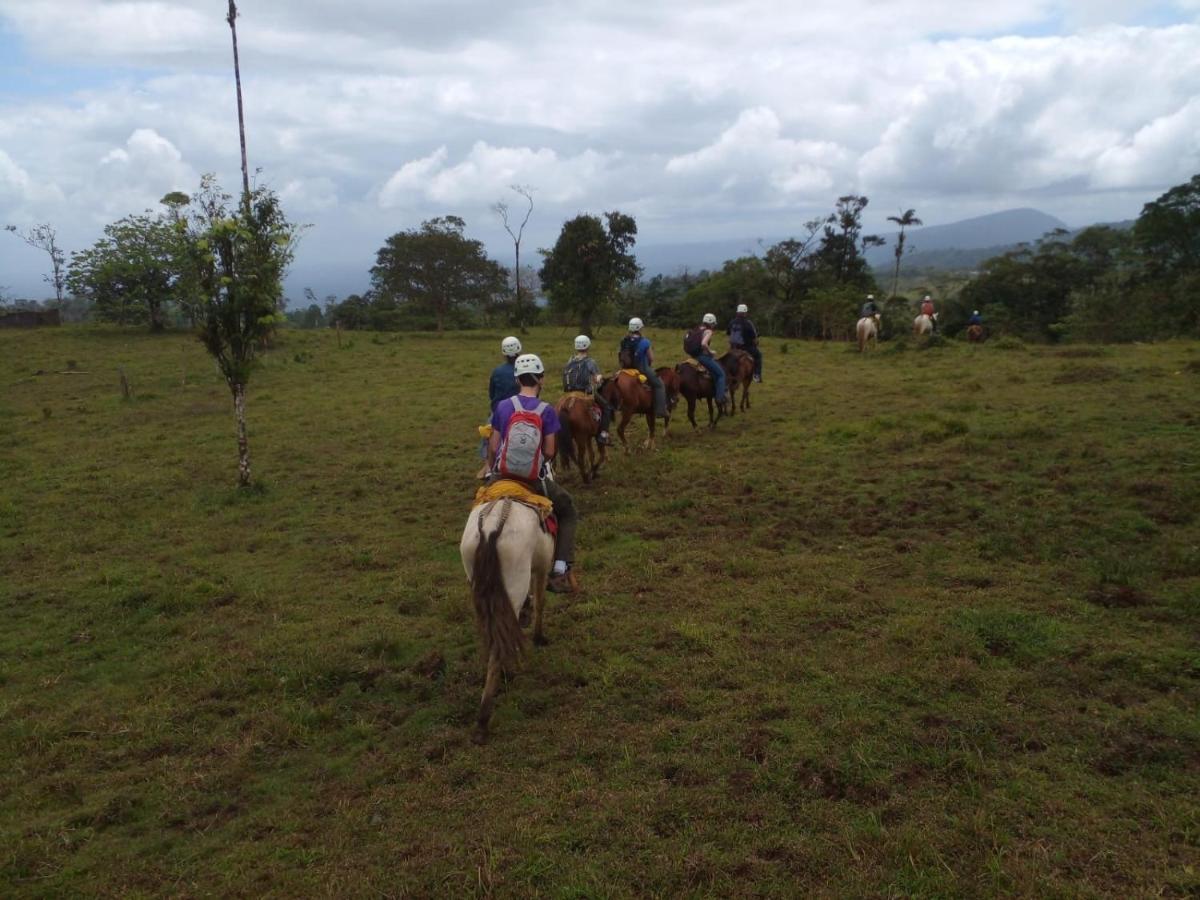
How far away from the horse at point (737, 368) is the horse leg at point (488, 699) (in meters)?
10.7

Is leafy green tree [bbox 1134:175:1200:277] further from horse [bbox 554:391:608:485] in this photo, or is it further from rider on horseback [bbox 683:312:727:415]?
horse [bbox 554:391:608:485]

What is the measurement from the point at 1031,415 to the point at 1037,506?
480 cm

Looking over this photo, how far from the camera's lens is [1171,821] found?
391 cm

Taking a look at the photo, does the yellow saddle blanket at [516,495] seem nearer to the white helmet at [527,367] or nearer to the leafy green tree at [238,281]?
the white helmet at [527,367]

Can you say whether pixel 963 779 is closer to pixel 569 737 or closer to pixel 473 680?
pixel 569 737

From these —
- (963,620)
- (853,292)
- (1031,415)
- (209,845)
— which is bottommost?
(209,845)

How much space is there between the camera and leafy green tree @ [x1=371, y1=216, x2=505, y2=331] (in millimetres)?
41031

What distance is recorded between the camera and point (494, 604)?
5141 mm

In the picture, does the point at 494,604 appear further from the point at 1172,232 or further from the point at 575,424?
the point at 1172,232

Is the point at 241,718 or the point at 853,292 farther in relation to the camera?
the point at 853,292

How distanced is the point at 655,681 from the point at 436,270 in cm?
3859

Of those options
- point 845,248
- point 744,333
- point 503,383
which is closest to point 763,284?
point 845,248

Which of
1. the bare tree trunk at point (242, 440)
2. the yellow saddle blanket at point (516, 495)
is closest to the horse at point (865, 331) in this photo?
the bare tree trunk at point (242, 440)

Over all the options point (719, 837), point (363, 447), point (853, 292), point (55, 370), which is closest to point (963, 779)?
point (719, 837)
